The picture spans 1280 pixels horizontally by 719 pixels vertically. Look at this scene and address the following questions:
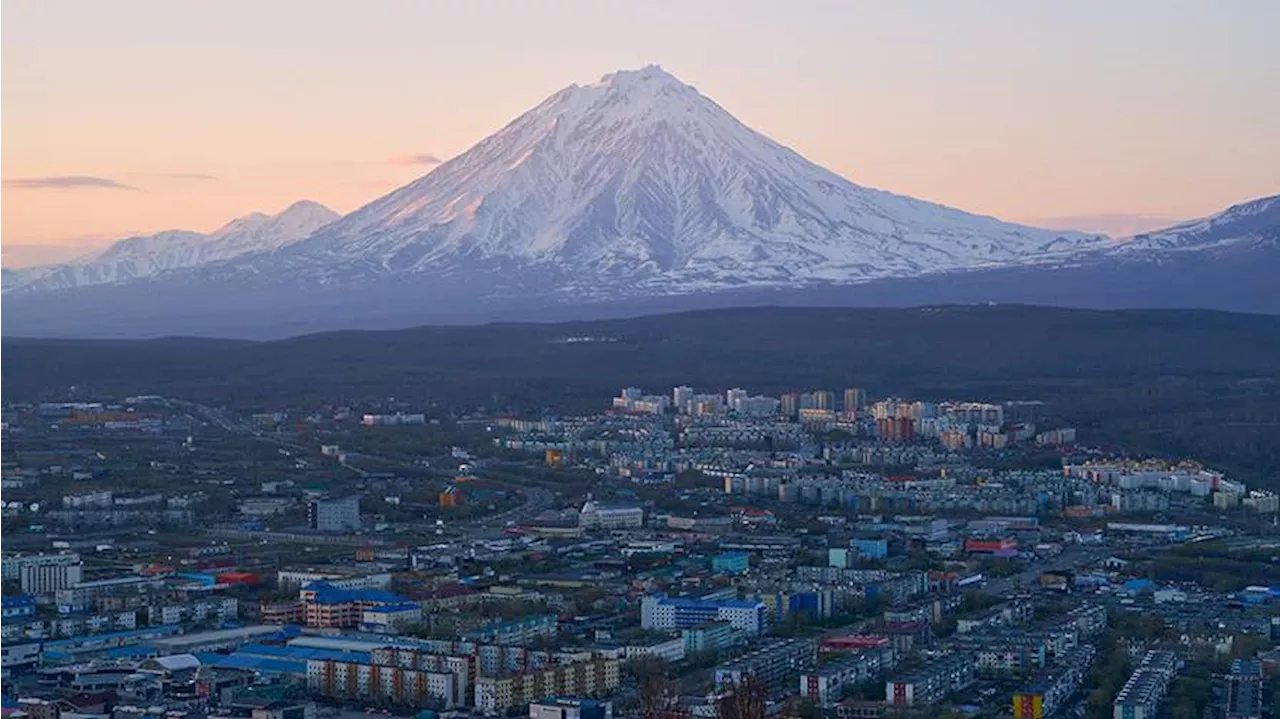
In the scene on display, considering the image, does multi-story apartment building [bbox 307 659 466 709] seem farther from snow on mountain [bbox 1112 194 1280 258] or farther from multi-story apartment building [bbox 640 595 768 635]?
snow on mountain [bbox 1112 194 1280 258]

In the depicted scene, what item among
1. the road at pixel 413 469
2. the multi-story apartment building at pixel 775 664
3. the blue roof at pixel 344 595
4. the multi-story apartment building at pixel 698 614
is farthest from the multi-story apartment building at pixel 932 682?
the road at pixel 413 469

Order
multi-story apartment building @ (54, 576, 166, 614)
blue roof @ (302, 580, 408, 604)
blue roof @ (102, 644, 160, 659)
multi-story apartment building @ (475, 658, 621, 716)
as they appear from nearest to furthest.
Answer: multi-story apartment building @ (475, 658, 621, 716)
blue roof @ (102, 644, 160, 659)
blue roof @ (302, 580, 408, 604)
multi-story apartment building @ (54, 576, 166, 614)

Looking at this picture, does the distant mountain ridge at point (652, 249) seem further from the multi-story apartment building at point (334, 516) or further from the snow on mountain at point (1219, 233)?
the multi-story apartment building at point (334, 516)

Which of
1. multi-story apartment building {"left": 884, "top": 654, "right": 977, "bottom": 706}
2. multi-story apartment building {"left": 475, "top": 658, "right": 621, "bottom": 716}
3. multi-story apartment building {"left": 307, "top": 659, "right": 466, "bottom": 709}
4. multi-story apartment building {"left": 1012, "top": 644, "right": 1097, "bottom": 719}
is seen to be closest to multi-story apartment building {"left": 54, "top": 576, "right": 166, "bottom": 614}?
multi-story apartment building {"left": 307, "top": 659, "right": 466, "bottom": 709}

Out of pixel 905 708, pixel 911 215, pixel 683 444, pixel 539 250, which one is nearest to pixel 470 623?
pixel 905 708

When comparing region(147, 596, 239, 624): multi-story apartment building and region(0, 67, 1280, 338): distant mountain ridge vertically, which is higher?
region(0, 67, 1280, 338): distant mountain ridge
